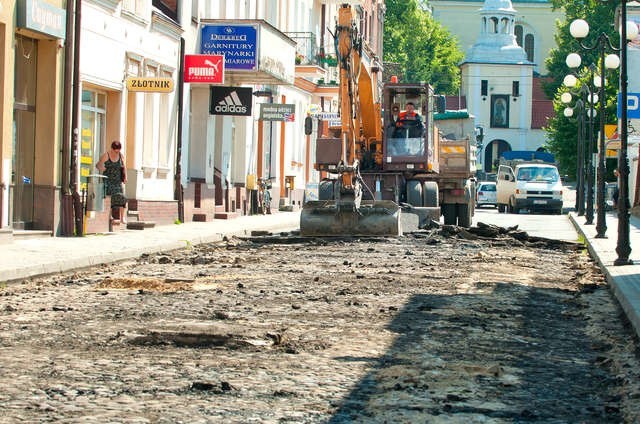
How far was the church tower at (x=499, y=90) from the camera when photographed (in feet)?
390

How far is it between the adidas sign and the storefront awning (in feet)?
2.09

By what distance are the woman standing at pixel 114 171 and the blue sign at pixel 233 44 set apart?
8.18 metres

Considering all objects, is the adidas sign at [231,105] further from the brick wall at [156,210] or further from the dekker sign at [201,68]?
the brick wall at [156,210]

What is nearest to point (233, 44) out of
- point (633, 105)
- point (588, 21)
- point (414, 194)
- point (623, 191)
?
point (414, 194)

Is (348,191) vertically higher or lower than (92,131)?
lower

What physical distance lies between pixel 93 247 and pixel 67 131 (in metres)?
4.43

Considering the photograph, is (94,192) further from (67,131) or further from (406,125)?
(406,125)

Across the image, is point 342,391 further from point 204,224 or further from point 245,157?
point 245,157

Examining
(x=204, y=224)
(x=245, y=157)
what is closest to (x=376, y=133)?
(x=204, y=224)

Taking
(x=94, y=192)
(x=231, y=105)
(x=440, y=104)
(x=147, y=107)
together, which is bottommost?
(x=94, y=192)

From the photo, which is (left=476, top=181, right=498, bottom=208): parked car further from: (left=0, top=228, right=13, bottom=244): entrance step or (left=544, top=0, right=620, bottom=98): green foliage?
(left=0, top=228, right=13, bottom=244): entrance step

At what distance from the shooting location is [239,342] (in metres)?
9.37

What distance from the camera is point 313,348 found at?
9.27 m

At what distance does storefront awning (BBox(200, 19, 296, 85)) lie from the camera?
33594mm
